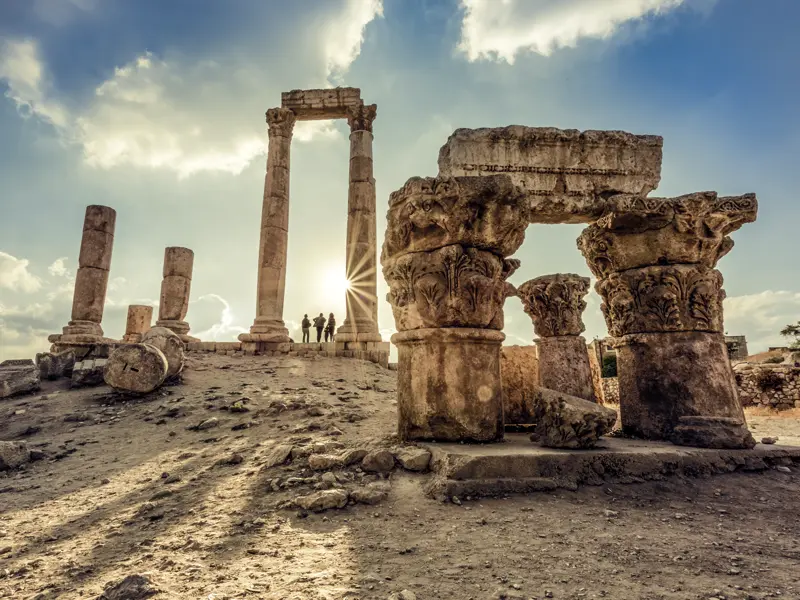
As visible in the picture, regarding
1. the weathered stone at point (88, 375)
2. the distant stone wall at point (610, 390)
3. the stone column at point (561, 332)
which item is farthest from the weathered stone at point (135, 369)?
the distant stone wall at point (610, 390)

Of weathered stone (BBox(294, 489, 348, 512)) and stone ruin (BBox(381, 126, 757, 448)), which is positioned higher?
stone ruin (BBox(381, 126, 757, 448))

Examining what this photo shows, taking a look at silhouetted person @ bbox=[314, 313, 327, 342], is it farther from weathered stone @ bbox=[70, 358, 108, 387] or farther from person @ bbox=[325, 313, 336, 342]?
weathered stone @ bbox=[70, 358, 108, 387]

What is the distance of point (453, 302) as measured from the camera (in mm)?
3826

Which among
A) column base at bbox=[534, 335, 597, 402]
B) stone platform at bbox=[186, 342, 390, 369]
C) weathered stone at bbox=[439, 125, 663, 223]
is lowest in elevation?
column base at bbox=[534, 335, 597, 402]

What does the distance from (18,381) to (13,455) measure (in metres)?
4.51

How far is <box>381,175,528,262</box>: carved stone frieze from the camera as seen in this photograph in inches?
153

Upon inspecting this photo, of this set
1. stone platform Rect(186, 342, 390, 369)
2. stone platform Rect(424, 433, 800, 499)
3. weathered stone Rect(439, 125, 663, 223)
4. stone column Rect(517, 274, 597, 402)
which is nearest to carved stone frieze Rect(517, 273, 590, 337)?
stone column Rect(517, 274, 597, 402)

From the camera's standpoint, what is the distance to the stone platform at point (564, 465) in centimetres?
294

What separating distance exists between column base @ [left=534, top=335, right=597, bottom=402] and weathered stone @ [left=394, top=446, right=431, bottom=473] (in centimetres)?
275

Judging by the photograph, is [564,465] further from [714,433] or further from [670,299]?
[670,299]

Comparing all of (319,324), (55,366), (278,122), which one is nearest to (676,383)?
(55,366)

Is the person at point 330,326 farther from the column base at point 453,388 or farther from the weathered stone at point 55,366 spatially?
the column base at point 453,388

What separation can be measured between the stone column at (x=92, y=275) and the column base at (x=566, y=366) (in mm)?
13026

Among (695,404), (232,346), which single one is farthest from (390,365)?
(695,404)
